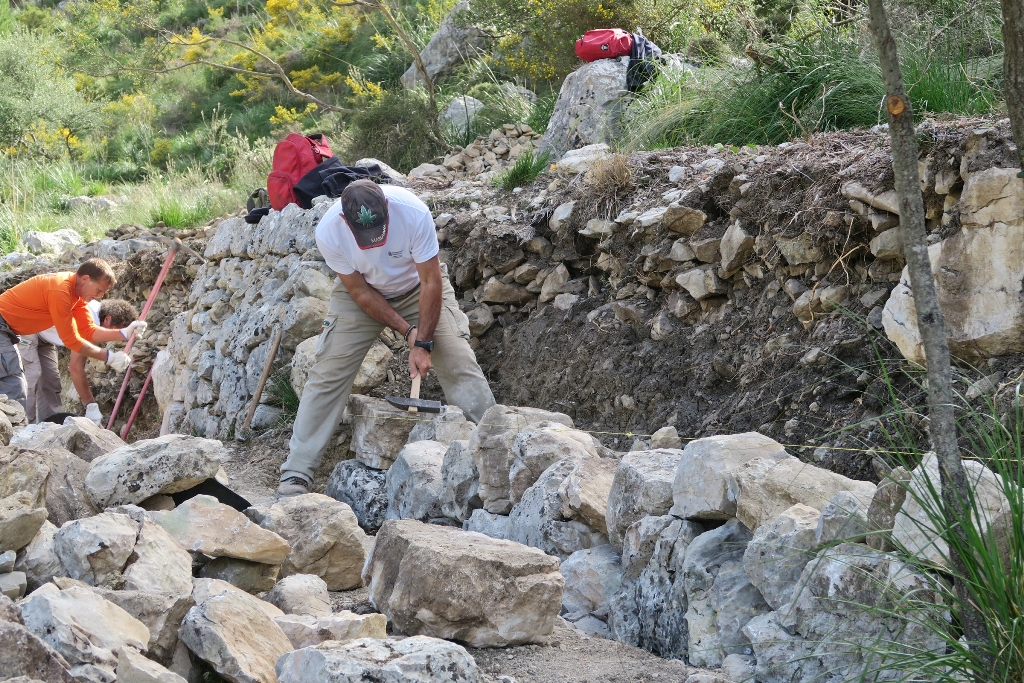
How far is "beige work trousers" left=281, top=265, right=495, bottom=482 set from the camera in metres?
5.61

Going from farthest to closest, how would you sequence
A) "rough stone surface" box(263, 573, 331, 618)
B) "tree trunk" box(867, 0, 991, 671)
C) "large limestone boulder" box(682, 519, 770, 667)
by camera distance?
"rough stone surface" box(263, 573, 331, 618), "large limestone boulder" box(682, 519, 770, 667), "tree trunk" box(867, 0, 991, 671)

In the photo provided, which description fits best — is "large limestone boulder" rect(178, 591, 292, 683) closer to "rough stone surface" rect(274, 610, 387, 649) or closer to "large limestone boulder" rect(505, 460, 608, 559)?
"rough stone surface" rect(274, 610, 387, 649)

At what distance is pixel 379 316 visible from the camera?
5.50 metres

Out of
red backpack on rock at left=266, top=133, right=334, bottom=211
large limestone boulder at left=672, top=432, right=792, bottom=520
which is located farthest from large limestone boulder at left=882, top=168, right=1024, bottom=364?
red backpack on rock at left=266, top=133, right=334, bottom=211

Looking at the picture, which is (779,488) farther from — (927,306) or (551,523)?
(551,523)

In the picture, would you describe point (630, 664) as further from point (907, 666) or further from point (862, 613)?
point (907, 666)

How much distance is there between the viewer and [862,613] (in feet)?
7.86

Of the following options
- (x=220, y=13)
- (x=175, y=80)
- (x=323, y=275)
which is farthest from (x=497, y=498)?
(x=220, y=13)

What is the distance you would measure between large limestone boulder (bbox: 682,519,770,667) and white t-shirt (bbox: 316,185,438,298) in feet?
9.43

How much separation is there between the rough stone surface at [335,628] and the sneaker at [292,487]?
8.20 ft

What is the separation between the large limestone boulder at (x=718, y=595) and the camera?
2.70 metres

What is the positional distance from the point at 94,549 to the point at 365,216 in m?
2.46

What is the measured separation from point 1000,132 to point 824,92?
2.14 meters

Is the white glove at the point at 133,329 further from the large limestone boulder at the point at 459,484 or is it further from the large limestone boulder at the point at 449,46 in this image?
the large limestone boulder at the point at 449,46
